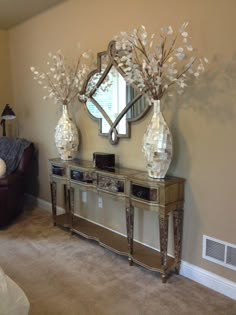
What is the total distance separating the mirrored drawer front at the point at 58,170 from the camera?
326cm

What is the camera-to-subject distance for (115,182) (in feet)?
8.64

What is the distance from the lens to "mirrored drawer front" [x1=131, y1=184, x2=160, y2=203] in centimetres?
231

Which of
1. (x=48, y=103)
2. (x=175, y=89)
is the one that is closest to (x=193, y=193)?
(x=175, y=89)

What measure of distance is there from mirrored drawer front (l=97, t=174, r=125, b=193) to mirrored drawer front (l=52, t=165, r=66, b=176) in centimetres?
63

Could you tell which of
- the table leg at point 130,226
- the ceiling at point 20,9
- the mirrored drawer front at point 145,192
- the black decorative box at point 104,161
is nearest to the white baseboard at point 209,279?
the table leg at point 130,226

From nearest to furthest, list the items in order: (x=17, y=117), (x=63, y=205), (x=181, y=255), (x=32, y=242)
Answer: (x=181, y=255), (x=32, y=242), (x=63, y=205), (x=17, y=117)

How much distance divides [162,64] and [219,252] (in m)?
1.53

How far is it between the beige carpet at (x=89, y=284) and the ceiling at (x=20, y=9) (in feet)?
8.86

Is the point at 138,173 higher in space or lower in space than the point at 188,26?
lower

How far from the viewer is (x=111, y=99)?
2.99 meters

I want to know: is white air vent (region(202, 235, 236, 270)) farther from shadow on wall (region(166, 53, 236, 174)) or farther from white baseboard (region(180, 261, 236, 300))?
shadow on wall (region(166, 53, 236, 174))

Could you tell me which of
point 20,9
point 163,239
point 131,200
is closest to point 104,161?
point 131,200

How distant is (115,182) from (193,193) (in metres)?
0.69

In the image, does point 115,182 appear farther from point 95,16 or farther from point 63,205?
point 95,16
